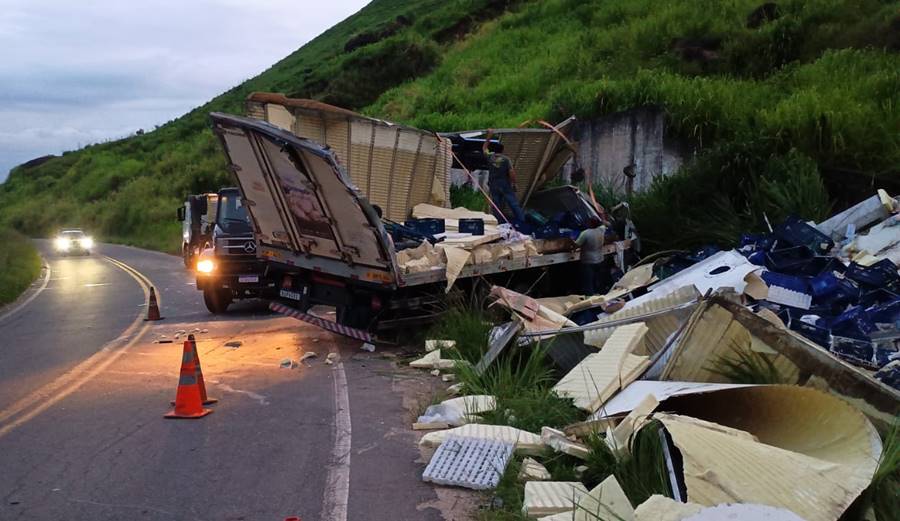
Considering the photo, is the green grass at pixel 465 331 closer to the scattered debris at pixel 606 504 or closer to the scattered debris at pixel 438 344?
the scattered debris at pixel 438 344

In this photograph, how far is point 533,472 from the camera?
5555mm

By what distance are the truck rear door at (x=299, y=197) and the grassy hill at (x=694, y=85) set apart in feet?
21.1

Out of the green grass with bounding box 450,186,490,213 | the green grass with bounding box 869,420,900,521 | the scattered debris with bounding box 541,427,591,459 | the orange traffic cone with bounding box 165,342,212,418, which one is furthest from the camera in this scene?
the green grass with bounding box 450,186,490,213

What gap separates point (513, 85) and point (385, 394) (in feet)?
63.3

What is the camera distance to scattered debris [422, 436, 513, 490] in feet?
18.2

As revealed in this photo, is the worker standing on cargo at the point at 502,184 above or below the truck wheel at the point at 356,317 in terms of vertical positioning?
→ above

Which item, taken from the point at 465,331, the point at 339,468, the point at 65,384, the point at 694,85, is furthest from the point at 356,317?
the point at 694,85

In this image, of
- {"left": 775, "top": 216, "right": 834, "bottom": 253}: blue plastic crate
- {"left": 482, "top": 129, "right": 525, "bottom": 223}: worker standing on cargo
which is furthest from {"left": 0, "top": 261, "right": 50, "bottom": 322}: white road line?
{"left": 775, "top": 216, "right": 834, "bottom": 253}: blue plastic crate

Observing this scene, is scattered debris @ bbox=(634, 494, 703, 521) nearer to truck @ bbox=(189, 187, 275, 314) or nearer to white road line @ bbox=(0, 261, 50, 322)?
truck @ bbox=(189, 187, 275, 314)

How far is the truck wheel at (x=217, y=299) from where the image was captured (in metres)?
15.0

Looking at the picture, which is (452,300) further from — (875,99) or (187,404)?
(875,99)

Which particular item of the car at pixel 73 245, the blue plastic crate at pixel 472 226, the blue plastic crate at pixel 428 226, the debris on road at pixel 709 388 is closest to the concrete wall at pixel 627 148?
the debris on road at pixel 709 388

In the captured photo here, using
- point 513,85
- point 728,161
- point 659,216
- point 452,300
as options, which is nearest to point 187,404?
point 452,300

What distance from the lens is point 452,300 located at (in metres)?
10.4
